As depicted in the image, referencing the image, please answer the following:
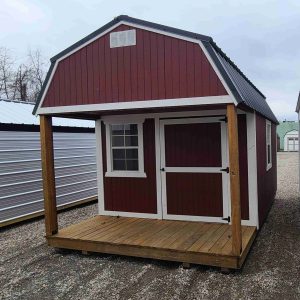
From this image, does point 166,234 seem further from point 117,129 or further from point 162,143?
point 117,129

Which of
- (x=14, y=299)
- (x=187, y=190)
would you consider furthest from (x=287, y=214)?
(x=14, y=299)

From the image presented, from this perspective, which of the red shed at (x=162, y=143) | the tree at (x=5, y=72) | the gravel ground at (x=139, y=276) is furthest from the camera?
the tree at (x=5, y=72)

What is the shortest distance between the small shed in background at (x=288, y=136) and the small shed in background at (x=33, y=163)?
36849 millimetres

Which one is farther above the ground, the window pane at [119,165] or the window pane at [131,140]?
the window pane at [131,140]

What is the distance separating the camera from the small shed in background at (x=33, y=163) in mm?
7691

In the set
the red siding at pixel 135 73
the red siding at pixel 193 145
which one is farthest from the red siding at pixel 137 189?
the red siding at pixel 135 73

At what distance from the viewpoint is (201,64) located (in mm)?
4781

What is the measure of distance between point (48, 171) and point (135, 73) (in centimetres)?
213

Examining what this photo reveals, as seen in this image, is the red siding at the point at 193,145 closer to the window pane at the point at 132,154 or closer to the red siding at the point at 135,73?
the window pane at the point at 132,154

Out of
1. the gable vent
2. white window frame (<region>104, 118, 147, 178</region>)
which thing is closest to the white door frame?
white window frame (<region>104, 118, 147, 178</region>)

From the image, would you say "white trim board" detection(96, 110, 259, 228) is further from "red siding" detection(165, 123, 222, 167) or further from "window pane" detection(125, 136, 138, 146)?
"window pane" detection(125, 136, 138, 146)

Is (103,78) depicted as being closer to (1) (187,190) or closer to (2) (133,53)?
(2) (133,53)

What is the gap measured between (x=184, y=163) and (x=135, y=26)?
2.66m

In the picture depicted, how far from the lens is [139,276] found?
187 inches
